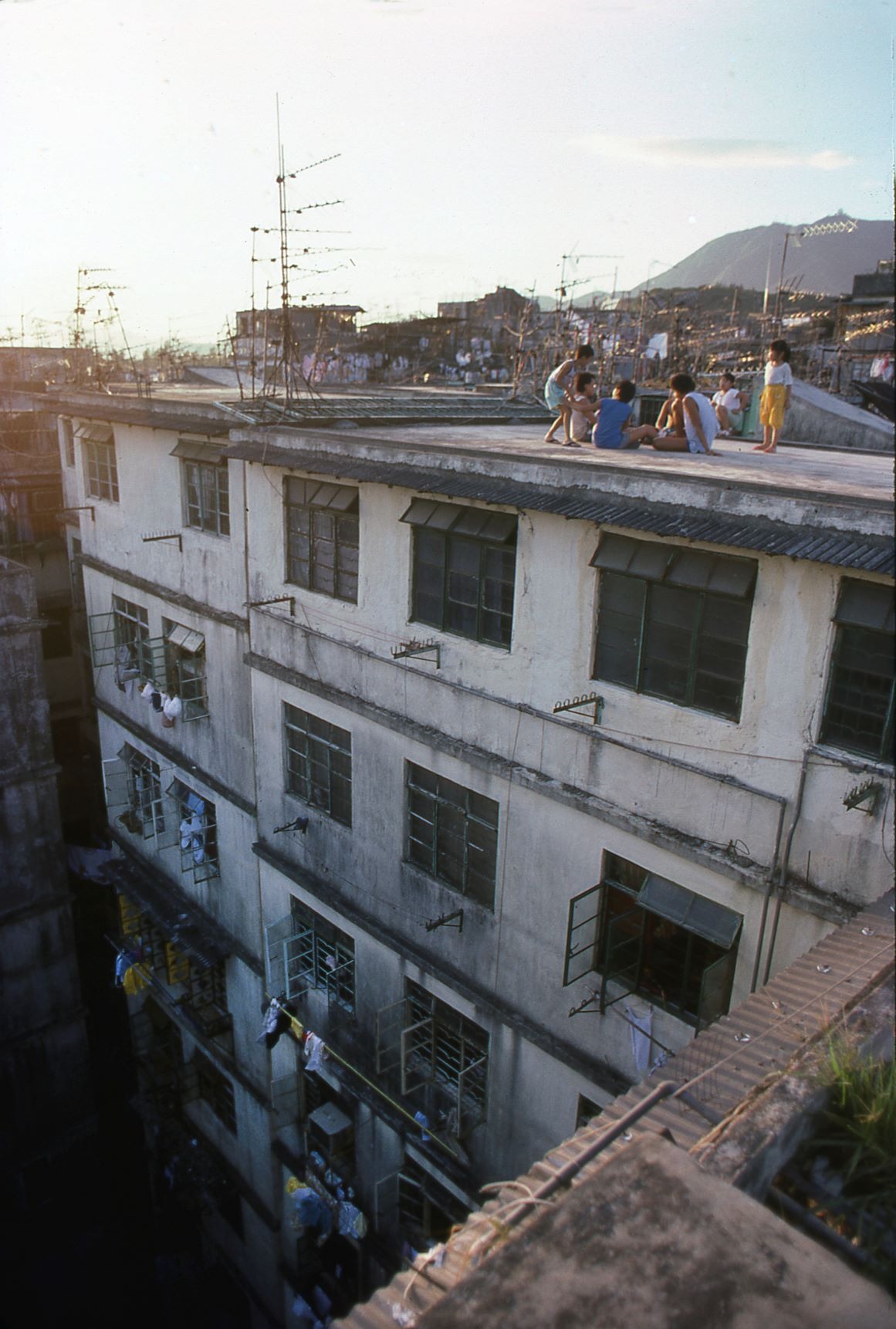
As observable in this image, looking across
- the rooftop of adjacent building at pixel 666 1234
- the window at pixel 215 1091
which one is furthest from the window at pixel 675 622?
the window at pixel 215 1091

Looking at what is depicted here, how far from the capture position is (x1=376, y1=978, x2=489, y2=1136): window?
12.4 meters

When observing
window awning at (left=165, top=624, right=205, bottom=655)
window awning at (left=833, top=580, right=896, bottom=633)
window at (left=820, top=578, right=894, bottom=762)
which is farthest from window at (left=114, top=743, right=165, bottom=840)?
window awning at (left=833, top=580, right=896, bottom=633)

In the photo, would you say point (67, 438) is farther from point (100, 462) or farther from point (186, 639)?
point (186, 639)

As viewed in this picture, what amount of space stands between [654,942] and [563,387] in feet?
26.4

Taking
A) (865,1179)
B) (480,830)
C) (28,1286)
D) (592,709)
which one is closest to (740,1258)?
(865,1179)

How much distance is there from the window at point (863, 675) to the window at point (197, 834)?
12.6 meters

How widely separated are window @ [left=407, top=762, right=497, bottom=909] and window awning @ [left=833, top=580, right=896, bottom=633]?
5.11 m

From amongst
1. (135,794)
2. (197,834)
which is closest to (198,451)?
(197,834)

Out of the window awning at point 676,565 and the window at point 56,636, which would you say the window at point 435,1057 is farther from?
the window at point 56,636

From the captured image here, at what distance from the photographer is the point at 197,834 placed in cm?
1758

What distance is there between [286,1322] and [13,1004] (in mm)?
8412

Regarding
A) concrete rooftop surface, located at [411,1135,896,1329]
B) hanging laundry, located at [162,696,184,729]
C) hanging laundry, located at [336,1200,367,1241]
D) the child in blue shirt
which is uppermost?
the child in blue shirt

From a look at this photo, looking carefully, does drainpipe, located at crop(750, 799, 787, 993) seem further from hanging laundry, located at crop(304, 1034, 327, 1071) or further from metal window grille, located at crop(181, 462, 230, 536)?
metal window grille, located at crop(181, 462, 230, 536)

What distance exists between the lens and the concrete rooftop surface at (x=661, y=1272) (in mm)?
3061
